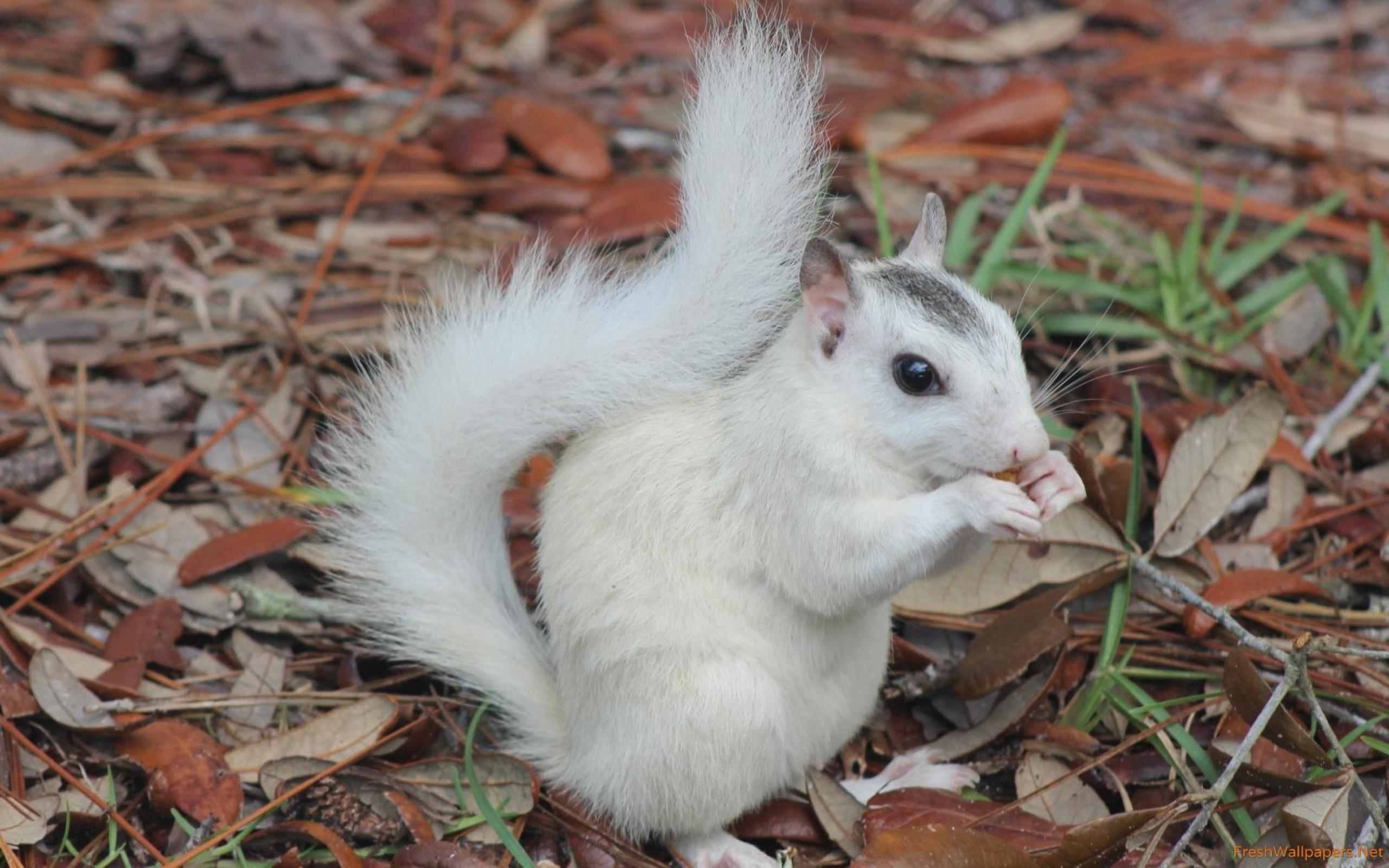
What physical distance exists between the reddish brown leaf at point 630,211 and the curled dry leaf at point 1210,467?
5.00 feet

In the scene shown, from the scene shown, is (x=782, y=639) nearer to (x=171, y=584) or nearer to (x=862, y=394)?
(x=862, y=394)

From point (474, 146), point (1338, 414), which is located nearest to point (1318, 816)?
point (1338, 414)

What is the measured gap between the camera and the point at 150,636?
2.92m

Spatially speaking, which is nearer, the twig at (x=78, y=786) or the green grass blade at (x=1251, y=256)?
the twig at (x=78, y=786)

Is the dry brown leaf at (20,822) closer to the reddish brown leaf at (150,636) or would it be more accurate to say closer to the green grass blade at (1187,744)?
the reddish brown leaf at (150,636)

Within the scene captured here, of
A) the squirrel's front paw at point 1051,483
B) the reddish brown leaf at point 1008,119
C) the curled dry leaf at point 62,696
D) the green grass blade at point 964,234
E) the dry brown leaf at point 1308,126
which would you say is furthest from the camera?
the dry brown leaf at point 1308,126

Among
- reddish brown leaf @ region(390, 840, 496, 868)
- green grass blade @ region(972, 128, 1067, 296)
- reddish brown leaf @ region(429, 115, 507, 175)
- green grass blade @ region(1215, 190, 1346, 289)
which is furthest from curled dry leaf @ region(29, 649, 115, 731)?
green grass blade @ region(1215, 190, 1346, 289)

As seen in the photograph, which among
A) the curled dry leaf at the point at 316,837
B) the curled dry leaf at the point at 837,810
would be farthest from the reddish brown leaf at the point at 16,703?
the curled dry leaf at the point at 837,810

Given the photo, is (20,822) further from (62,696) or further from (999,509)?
(999,509)

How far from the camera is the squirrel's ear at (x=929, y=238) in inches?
104

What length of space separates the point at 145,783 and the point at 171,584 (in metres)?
0.55

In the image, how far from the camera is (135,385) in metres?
3.51

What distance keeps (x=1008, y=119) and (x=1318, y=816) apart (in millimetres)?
2751

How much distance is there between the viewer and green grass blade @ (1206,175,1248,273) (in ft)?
12.6
